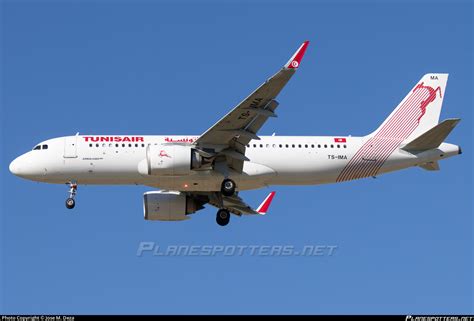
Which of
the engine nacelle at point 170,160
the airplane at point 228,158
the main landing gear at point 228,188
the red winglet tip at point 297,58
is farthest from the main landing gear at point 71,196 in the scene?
the red winglet tip at point 297,58

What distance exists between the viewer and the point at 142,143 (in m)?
54.1

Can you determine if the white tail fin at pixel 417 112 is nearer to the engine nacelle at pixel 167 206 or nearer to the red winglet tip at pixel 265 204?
the red winglet tip at pixel 265 204

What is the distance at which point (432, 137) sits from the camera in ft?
178

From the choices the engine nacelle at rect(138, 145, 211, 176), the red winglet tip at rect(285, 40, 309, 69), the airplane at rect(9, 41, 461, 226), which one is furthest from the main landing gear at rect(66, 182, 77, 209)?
the red winglet tip at rect(285, 40, 309, 69)

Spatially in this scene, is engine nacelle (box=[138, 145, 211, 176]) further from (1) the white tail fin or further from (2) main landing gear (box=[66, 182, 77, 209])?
(1) the white tail fin

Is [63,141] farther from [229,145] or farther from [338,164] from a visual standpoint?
[338,164]

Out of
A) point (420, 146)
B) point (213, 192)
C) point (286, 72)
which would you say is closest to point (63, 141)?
point (213, 192)

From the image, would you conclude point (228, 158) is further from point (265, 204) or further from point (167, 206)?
point (265, 204)

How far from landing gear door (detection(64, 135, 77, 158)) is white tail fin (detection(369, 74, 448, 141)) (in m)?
15.3

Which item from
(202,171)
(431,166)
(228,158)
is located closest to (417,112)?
(431,166)

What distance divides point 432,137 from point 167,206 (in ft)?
47.3

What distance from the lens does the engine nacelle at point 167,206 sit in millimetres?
57312

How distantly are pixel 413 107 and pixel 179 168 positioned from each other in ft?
46.0

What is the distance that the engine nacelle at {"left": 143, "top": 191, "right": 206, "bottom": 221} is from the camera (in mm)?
57312
